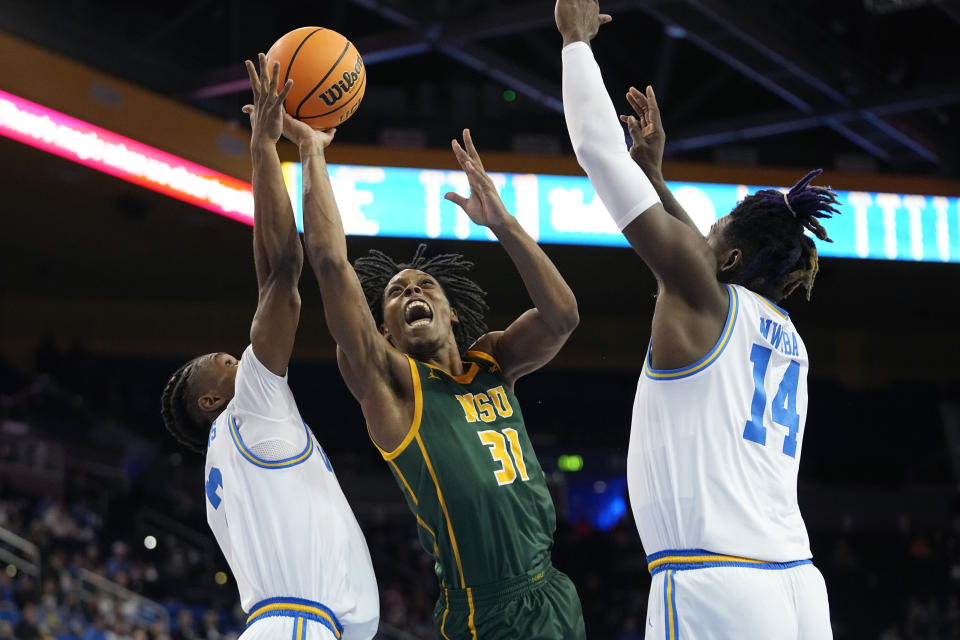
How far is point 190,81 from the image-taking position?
12.5 meters

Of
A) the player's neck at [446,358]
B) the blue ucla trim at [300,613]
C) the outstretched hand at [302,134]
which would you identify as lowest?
the blue ucla trim at [300,613]

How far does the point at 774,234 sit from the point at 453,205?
26.5 feet

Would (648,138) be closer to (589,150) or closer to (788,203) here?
(788,203)

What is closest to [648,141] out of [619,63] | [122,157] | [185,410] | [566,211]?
[185,410]

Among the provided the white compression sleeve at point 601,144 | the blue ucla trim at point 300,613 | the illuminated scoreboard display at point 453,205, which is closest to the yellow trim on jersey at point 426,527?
the blue ucla trim at point 300,613

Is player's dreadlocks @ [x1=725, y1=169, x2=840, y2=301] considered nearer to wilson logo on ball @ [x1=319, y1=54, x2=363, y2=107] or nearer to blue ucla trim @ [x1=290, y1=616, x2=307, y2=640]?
wilson logo on ball @ [x1=319, y1=54, x2=363, y2=107]

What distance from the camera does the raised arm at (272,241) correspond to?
133 inches

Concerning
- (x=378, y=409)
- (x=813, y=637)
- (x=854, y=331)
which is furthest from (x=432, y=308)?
(x=854, y=331)

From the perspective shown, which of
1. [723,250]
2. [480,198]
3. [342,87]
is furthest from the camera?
[342,87]

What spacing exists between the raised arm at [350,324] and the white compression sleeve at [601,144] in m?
0.80

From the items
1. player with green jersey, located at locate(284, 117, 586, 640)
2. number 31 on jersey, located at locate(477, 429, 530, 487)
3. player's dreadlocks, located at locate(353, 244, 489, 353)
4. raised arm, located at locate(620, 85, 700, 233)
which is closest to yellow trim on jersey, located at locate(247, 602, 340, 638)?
player with green jersey, located at locate(284, 117, 586, 640)

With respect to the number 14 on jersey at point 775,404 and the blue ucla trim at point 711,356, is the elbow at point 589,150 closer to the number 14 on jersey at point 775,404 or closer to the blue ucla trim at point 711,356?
the blue ucla trim at point 711,356

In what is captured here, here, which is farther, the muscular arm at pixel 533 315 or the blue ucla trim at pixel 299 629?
the muscular arm at pixel 533 315

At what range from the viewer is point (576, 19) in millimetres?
3205
